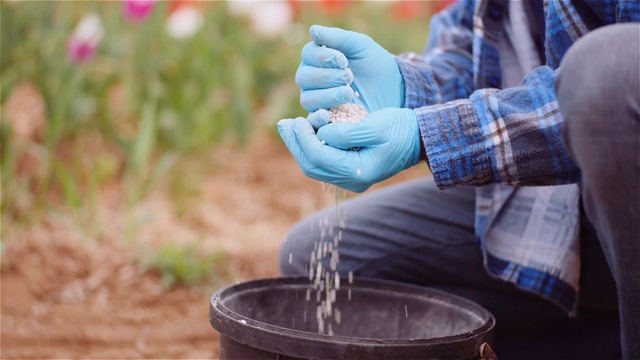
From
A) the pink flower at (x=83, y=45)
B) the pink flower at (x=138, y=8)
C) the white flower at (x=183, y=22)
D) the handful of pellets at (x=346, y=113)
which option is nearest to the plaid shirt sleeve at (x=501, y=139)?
the handful of pellets at (x=346, y=113)

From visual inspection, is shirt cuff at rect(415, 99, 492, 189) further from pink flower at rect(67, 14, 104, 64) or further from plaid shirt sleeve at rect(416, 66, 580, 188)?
pink flower at rect(67, 14, 104, 64)

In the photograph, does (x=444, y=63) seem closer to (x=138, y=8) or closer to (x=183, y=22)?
(x=138, y=8)

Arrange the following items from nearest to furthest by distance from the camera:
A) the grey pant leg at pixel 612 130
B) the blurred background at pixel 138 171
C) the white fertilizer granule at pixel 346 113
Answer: the grey pant leg at pixel 612 130, the white fertilizer granule at pixel 346 113, the blurred background at pixel 138 171

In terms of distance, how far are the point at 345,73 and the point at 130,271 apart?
131cm

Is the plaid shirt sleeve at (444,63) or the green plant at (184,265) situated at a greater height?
the plaid shirt sleeve at (444,63)

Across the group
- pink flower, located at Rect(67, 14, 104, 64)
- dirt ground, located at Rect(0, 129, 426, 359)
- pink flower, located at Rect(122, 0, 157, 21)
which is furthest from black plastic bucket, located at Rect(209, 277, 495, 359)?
pink flower, located at Rect(122, 0, 157, 21)

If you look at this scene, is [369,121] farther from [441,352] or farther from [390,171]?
[441,352]

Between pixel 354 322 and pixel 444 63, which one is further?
pixel 444 63

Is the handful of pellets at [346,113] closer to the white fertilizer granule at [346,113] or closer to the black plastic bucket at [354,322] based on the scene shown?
the white fertilizer granule at [346,113]

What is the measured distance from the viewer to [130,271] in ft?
8.08

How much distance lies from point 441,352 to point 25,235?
1724 millimetres

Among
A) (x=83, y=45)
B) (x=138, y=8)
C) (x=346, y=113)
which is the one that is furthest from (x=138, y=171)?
(x=346, y=113)

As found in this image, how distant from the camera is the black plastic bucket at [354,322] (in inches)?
45.1

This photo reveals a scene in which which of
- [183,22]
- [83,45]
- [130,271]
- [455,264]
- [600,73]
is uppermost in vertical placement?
[183,22]
